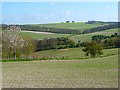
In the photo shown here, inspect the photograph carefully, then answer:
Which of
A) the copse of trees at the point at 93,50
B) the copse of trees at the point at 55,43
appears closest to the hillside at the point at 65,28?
the copse of trees at the point at 55,43

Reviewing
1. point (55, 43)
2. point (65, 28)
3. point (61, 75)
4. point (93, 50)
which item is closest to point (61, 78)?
point (61, 75)

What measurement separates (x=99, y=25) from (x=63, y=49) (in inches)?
1062

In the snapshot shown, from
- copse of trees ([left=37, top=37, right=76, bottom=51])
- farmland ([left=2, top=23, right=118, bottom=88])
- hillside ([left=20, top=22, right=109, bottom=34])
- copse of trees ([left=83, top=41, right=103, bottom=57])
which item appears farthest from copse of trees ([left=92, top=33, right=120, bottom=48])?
farmland ([left=2, top=23, right=118, bottom=88])

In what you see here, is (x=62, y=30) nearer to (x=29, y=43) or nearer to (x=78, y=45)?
(x=78, y=45)

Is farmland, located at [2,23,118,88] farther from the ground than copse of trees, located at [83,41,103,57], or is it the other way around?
farmland, located at [2,23,118,88]

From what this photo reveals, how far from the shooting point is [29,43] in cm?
6888

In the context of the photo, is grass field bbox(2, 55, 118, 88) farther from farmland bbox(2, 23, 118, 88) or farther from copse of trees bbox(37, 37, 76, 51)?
copse of trees bbox(37, 37, 76, 51)

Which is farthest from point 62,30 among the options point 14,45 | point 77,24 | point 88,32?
point 14,45

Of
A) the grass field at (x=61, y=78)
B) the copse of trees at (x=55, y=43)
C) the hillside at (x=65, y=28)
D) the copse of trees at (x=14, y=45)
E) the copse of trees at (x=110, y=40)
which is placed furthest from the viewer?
the hillside at (x=65, y=28)

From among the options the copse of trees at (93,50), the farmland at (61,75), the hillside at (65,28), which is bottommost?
the copse of trees at (93,50)

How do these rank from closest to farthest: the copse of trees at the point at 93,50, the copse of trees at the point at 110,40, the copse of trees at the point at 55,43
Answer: the copse of trees at the point at 93,50 < the copse of trees at the point at 110,40 < the copse of trees at the point at 55,43

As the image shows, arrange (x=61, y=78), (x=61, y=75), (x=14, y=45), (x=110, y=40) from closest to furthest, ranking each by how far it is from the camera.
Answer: (x=61, y=78)
(x=61, y=75)
(x=14, y=45)
(x=110, y=40)

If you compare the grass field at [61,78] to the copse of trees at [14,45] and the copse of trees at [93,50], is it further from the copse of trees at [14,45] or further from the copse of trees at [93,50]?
the copse of trees at [93,50]

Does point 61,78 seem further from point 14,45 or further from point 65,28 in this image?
point 65,28
